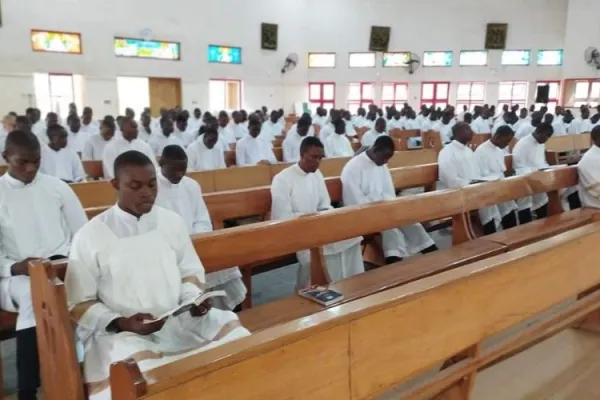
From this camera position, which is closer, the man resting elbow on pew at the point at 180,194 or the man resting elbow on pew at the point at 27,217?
the man resting elbow on pew at the point at 27,217

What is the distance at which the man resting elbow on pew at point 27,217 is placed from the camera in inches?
102

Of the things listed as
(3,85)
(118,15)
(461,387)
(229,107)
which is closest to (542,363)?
(461,387)

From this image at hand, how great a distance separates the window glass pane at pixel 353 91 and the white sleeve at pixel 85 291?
19364 mm

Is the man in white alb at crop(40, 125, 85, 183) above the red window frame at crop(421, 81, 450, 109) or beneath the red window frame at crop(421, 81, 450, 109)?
beneath

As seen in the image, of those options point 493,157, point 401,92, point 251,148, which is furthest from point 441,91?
point 493,157

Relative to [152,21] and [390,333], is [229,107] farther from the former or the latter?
[390,333]

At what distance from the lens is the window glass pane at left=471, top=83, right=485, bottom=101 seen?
793 inches

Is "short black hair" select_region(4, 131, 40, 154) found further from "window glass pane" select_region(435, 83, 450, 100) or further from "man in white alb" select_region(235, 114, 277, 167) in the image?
"window glass pane" select_region(435, 83, 450, 100)

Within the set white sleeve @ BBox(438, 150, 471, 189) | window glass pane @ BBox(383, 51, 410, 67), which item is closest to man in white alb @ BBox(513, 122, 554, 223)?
white sleeve @ BBox(438, 150, 471, 189)

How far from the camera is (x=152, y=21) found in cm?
1599

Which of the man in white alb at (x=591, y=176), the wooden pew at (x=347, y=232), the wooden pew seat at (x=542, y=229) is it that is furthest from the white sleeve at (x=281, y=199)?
the man in white alb at (x=591, y=176)

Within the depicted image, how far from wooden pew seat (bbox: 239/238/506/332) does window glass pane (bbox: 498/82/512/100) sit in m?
17.7

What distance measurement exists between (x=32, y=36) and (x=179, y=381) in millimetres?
14836

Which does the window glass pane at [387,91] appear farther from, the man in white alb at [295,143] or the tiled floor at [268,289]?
the tiled floor at [268,289]
